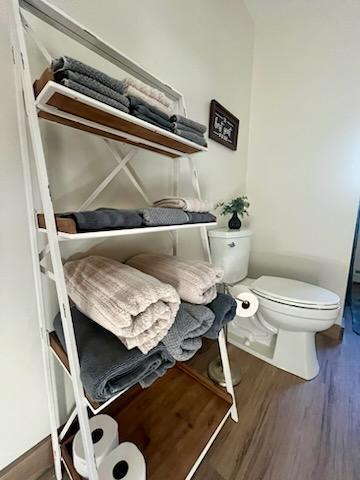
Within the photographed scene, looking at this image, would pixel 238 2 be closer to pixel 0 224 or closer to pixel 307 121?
pixel 307 121

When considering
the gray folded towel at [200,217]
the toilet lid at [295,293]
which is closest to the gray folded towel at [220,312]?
the gray folded towel at [200,217]

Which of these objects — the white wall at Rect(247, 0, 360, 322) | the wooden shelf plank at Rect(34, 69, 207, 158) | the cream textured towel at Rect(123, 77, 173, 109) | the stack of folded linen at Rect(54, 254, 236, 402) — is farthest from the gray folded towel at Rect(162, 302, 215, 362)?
the white wall at Rect(247, 0, 360, 322)

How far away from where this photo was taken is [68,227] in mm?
450

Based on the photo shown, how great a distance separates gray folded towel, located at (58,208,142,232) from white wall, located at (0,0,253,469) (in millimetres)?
296

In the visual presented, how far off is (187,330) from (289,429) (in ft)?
2.54

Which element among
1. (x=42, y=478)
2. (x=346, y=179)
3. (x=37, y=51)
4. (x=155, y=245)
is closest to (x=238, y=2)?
(x=346, y=179)

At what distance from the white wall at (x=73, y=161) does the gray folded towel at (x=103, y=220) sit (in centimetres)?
30

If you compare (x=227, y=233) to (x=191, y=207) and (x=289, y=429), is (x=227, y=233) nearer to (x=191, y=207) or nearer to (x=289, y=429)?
(x=191, y=207)

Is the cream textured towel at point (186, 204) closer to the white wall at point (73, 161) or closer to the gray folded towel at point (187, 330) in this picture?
the white wall at point (73, 161)

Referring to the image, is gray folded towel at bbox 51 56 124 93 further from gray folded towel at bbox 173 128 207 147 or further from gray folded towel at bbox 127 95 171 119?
gray folded towel at bbox 173 128 207 147

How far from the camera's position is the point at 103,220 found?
49cm

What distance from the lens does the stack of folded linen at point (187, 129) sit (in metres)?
0.70

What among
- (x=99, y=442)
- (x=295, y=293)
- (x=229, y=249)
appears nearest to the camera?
(x=99, y=442)

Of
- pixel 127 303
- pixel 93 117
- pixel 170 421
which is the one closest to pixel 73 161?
pixel 93 117
